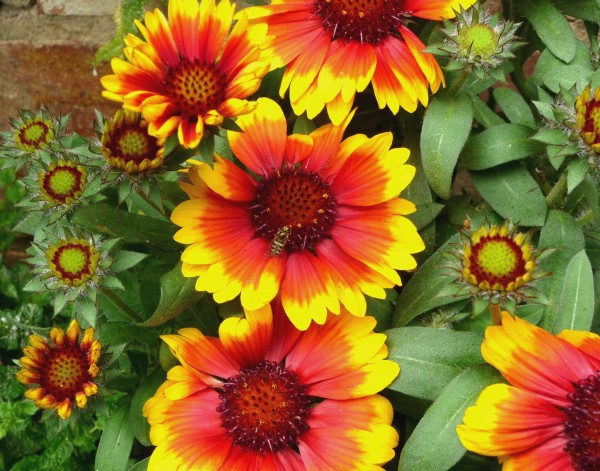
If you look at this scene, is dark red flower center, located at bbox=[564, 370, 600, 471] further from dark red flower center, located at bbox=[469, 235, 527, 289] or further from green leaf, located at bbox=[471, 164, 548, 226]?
green leaf, located at bbox=[471, 164, 548, 226]

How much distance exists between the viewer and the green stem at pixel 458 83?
40.0 inches

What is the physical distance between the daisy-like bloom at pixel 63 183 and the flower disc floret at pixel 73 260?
7 centimetres

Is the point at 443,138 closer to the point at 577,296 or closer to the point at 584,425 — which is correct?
the point at 577,296

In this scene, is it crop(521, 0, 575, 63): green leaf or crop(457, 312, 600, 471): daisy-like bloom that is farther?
crop(521, 0, 575, 63): green leaf

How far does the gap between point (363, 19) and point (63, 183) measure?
45 centimetres

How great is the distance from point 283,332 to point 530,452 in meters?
0.34

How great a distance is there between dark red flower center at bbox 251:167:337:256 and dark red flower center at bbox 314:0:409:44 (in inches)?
7.8

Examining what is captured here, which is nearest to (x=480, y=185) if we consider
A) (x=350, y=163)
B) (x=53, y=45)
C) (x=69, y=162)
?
(x=350, y=163)

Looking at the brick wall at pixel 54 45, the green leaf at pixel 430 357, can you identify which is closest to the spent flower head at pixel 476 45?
the green leaf at pixel 430 357

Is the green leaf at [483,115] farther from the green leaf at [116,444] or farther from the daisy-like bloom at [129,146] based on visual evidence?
the green leaf at [116,444]

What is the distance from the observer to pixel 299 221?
97cm

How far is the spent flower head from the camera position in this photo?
94 cm

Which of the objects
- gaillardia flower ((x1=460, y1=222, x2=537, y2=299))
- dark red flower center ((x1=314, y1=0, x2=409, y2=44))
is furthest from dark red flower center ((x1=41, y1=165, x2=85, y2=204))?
gaillardia flower ((x1=460, y1=222, x2=537, y2=299))

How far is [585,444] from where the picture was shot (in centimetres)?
82
